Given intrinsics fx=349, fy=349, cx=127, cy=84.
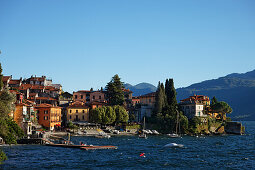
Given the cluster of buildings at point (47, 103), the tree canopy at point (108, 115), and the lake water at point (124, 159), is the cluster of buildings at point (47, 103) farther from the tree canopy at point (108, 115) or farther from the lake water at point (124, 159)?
the lake water at point (124, 159)

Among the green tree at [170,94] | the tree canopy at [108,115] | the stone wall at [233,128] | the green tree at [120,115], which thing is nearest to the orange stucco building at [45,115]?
the tree canopy at [108,115]

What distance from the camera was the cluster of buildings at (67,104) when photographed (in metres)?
119

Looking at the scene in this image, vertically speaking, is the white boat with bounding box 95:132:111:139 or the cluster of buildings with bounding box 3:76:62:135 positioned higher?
the cluster of buildings with bounding box 3:76:62:135

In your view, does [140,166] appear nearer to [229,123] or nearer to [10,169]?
[10,169]

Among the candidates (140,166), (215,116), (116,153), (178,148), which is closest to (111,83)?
(215,116)

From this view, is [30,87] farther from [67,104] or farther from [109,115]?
[109,115]

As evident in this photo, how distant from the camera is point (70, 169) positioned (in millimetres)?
53906

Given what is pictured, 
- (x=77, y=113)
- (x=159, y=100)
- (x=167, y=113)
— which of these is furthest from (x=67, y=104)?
(x=167, y=113)

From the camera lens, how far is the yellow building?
134 meters

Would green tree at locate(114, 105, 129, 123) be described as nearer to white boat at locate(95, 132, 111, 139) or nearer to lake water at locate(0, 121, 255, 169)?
white boat at locate(95, 132, 111, 139)

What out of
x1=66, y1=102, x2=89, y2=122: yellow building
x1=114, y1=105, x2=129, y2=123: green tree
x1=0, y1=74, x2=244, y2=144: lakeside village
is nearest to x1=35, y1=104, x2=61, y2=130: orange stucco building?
x1=0, y1=74, x2=244, y2=144: lakeside village

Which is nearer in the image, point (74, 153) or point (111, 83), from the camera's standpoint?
point (74, 153)

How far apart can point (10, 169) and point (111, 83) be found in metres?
98.5

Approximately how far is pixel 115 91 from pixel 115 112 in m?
14.3
